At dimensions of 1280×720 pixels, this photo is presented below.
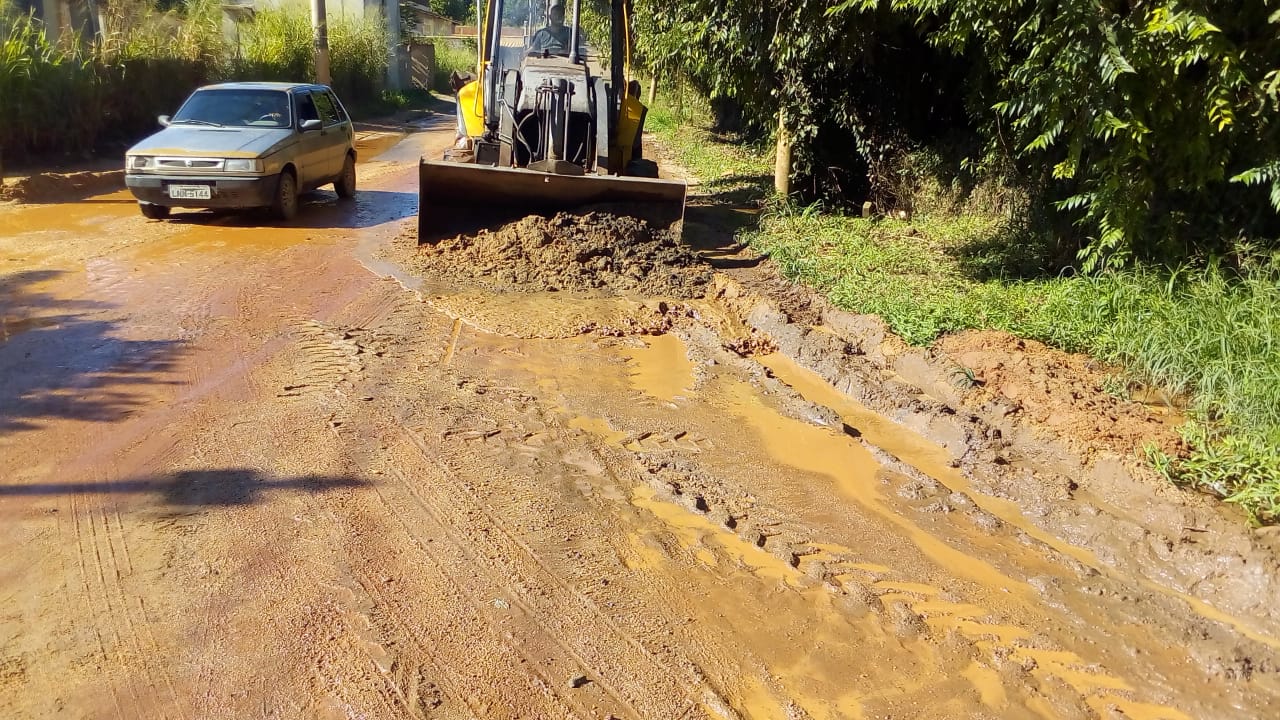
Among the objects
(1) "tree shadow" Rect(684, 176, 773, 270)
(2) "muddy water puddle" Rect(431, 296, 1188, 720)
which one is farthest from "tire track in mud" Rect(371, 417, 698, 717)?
(1) "tree shadow" Rect(684, 176, 773, 270)

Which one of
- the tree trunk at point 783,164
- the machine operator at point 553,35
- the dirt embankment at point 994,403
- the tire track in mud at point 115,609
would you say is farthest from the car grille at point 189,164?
the tire track in mud at point 115,609

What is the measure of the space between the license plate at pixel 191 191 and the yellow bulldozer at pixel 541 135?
2.91 meters

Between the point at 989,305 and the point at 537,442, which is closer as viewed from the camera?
the point at 537,442

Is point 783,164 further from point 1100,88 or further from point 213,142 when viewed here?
point 213,142

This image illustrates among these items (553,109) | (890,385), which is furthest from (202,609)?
(553,109)

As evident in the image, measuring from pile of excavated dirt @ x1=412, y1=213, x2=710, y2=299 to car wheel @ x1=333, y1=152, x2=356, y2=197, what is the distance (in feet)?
16.0

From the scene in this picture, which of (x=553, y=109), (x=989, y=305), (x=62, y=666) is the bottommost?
(x=62, y=666)

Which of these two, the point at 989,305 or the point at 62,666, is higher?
the point at 989,305

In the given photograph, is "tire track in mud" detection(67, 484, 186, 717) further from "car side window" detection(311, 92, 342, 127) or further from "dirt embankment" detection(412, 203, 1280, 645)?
"car side window" detection(311, 92, 342, 127)

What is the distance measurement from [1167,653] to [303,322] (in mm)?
6591

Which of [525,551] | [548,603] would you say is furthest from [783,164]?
[548,603]

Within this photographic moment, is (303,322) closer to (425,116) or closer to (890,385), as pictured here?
(890,385)

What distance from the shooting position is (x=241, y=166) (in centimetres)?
1110

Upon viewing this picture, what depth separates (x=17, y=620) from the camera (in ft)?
12.4
